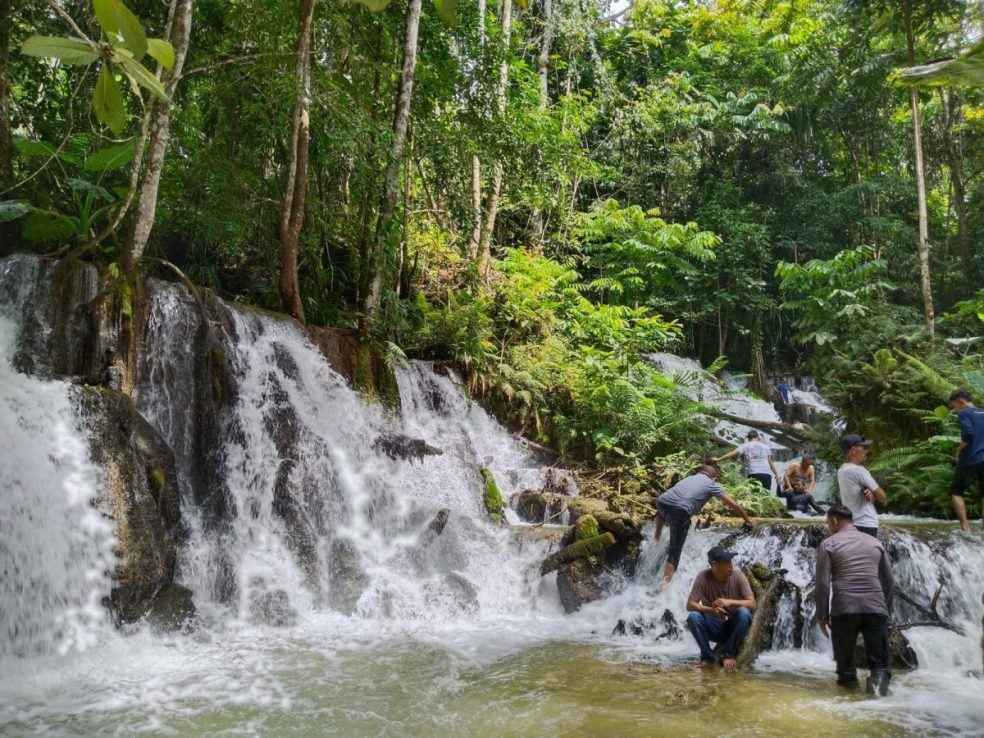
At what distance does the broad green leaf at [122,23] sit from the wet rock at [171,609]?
6973mm

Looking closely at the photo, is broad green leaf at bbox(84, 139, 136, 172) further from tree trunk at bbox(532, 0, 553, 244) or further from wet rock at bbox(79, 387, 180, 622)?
tree trunk at bbox(532, 0, 553, 244)

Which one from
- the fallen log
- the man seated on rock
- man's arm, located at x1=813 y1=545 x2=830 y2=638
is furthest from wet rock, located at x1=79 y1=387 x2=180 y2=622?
man's arm, located at x1=813 y1=545 x2=830 y2=638

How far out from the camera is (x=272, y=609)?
26.4 feet

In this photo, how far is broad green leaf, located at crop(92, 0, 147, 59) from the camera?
1.16m

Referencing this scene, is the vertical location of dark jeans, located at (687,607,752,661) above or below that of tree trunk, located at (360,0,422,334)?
below

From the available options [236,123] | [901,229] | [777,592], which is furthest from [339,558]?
[901,229]

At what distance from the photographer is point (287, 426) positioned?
32.0 feet

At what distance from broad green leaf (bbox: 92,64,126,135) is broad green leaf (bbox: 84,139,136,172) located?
8.78m

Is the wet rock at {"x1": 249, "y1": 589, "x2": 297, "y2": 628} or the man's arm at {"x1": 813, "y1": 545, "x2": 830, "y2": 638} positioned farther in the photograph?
the wet rock at {"x1": 249, "y1": 589, "x2": 297, "y2": 628}

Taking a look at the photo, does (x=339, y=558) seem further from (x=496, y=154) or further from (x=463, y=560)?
(x=496, y=154)

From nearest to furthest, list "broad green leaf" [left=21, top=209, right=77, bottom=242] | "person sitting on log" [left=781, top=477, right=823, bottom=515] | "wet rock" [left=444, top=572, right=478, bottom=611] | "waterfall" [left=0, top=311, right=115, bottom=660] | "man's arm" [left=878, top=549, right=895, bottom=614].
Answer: "man's arm" [left=878, top=549, right=895, bottom=614], "waterfall" [left=0, top=311, right=115, bottom=660], "wet rock" [left=444, top=572, right=478, bottom=611], "broad green leaf" [left=21, top=209, right=77, bottom=242], "person sitting on log" [left=781, top=477, right=823, bottom=515]

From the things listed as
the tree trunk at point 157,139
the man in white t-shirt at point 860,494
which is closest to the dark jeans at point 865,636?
the man in white t-shirt at point 860,494

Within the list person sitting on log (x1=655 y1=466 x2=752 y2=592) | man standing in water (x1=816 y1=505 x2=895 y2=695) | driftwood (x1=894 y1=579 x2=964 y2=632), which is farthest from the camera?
person sitting on log (x1=655 y1=466 x2=752 y2=592)

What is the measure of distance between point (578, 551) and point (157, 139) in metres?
6.69
